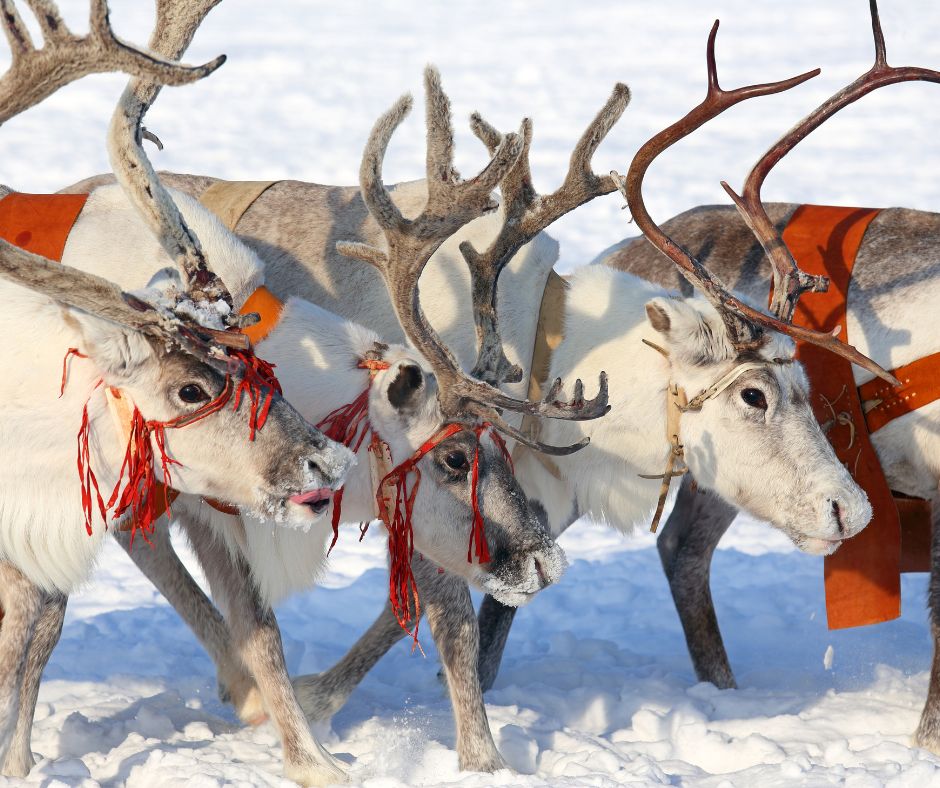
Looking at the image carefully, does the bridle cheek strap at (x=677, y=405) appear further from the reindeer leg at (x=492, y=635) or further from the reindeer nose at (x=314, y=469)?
the reindeer nose at (x=314, y=469)

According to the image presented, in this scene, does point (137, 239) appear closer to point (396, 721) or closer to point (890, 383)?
point (396, 721)

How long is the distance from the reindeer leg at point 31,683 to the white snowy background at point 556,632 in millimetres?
118

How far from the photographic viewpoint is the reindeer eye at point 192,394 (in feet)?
9.86

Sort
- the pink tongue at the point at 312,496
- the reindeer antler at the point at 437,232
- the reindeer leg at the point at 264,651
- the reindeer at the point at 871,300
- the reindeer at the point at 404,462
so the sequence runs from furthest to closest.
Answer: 1. the reindeer at the point at 871,300
2. the reindeer leg at the point at 264,651
3. the reindeer at the point at 404,462
4. the reindeer antler at the point at 437,232
5. the pink tongue at the point at 312,496

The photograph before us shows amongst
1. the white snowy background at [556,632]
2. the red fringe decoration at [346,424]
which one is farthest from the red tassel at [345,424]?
the white snowy background at [556,632]

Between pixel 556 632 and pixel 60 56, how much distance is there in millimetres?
3879

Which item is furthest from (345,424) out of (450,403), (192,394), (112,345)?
(112,345)

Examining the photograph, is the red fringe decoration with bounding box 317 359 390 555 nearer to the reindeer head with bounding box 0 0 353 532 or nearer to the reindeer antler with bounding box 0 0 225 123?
the reindeer head with bounding box 0 0 353 532

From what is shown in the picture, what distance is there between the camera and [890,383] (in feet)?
13.3

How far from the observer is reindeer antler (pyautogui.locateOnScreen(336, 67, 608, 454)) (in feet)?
10.4

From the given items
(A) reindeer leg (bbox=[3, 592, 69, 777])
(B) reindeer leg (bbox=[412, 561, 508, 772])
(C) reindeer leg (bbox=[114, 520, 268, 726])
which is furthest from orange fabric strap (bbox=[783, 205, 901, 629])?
(A) reindeer leg (bbox=[3, 592, 69, 777])

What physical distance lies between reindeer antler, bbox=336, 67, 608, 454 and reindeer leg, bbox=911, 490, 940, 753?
1626 millimetres

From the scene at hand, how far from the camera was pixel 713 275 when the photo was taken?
3.79m

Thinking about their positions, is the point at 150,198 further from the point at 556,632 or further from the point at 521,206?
the point at 556,632
